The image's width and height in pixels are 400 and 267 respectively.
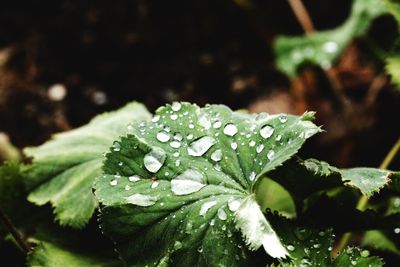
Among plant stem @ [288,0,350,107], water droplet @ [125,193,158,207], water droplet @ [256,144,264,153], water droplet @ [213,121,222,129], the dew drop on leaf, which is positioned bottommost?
plant stem @ [288,0,350,107]

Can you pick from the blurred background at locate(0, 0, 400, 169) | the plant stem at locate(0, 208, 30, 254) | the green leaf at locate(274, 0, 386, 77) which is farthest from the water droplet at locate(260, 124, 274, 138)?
the blurred background at locate(0, 0, 400, 169)

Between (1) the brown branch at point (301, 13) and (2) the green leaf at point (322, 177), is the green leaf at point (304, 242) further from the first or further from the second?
(1) the brown branch at point (301, 13)

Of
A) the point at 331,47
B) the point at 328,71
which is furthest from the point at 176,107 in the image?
the point at 328,71

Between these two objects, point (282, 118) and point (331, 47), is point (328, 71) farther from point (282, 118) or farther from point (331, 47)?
point (282, 118)

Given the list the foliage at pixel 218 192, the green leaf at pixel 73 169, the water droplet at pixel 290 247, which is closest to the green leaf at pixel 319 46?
the green leaf at pixel 73 169

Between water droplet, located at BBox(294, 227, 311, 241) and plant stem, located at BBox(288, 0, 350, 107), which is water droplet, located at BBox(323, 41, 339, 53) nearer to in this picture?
plant stem, located at BBox(288, 0, 350, 107)

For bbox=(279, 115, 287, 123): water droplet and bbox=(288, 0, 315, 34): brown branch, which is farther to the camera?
bbox=(288, 0, 315, 34): brown branch

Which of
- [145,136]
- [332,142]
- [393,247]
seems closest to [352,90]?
[332,142]

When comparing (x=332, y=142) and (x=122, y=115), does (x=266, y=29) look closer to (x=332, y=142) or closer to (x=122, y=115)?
(x=332, y=142)
